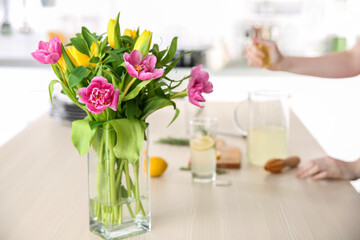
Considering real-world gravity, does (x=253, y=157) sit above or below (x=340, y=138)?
above

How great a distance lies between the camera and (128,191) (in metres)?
0.92

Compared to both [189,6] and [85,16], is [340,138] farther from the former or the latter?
[85,16]

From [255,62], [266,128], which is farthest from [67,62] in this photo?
[255,62]

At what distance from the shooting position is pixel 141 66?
826 millimetres

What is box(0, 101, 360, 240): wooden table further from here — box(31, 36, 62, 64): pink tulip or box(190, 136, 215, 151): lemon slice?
box(31, 36, 62, 64): pink tulip

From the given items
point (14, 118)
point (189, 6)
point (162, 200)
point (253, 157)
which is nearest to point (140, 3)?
point (189, 6)

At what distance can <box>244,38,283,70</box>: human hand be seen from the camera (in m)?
1.51

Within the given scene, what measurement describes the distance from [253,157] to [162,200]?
1.23ft

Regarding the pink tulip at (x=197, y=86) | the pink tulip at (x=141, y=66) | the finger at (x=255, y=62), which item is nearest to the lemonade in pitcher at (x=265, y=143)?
the finger at (x=255, y=62)

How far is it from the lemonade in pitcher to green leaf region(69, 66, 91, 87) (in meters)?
0.68

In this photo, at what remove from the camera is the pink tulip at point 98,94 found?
0.79m

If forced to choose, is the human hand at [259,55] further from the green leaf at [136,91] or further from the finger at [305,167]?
the green leaf at [136,91]

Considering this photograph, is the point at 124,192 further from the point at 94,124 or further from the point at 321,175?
the point at 321,175

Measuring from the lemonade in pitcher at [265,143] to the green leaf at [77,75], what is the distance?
681 millimetres
